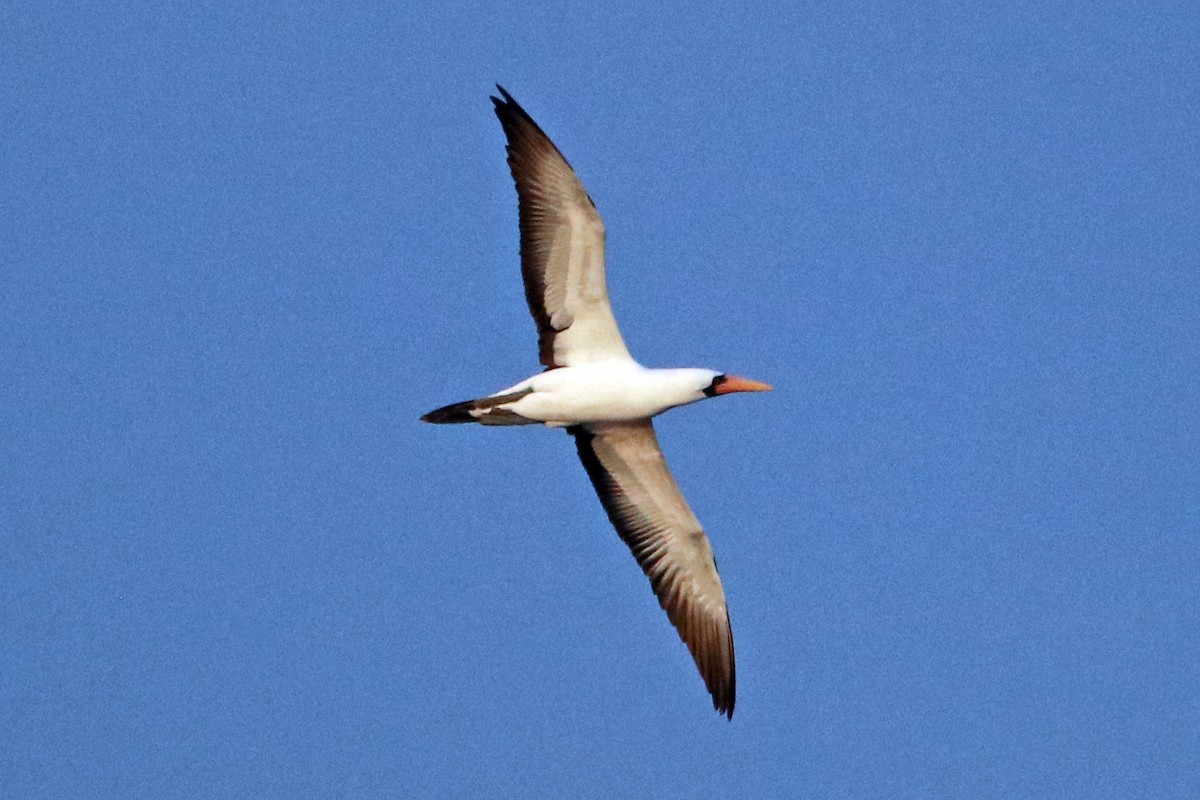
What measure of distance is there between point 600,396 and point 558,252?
168cm

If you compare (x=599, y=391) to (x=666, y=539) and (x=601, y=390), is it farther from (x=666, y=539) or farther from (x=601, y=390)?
(x=666, y=539)

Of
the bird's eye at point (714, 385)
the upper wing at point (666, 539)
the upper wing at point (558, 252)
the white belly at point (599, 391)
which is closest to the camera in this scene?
the upper wing at point (558, 252)

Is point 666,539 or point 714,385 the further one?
point 666,539

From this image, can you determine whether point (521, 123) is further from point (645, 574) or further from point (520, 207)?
point (645, 574)

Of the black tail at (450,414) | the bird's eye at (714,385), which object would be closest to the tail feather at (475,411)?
the black tail at (450,414)

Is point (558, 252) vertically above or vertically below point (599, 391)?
above

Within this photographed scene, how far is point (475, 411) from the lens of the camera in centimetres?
2248

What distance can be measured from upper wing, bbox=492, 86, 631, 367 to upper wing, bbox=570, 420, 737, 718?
1246 mm

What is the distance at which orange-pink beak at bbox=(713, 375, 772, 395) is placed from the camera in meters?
22.9

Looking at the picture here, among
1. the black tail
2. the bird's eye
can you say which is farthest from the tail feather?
the bird's eye

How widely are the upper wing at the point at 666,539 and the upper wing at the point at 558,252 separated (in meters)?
1.25

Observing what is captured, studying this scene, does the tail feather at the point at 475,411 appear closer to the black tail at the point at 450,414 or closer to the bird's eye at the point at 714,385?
the black tail at the point at 450,414

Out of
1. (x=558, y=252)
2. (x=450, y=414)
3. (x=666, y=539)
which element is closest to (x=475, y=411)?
(x=450, y=414)

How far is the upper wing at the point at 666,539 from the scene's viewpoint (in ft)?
77.6
